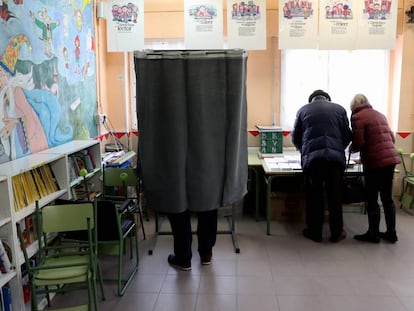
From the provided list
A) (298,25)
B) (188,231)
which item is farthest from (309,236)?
(298,25)

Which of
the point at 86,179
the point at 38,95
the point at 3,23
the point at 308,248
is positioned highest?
the point at 3,23

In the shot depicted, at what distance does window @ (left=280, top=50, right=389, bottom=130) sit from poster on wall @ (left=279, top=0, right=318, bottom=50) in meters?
0.55

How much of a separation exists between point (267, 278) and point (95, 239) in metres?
1.45

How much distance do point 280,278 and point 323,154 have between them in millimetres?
1269

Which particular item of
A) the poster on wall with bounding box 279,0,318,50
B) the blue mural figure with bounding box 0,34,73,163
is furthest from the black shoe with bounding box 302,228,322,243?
the blue mural figure with bounding box 0,34,73,163

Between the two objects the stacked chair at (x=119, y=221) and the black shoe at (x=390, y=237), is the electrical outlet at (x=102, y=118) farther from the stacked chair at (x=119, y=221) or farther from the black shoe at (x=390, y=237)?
the black shoe at (x=390, y=237)

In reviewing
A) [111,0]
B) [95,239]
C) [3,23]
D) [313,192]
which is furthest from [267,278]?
[111,0]

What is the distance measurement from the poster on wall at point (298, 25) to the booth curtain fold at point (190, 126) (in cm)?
192

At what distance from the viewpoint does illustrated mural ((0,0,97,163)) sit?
3062mm

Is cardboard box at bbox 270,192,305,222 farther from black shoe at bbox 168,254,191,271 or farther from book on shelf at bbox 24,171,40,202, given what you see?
book on shelf at bbox 24,171,40,202

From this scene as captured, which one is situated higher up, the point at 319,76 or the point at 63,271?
the point at 319,76

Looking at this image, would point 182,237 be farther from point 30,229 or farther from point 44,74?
point 44,74

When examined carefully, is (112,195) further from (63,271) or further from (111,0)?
(111,0)

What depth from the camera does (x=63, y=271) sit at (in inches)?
108
